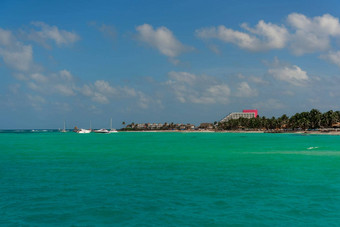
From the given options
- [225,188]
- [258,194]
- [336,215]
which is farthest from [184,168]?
[336,215]

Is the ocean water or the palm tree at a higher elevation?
the palm tree

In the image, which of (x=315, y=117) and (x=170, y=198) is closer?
(x=170, y=198)

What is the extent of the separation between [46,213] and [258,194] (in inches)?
477

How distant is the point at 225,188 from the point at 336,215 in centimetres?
717

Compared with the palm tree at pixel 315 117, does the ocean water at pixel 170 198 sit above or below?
below

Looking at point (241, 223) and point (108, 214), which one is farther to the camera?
point (108, 214)

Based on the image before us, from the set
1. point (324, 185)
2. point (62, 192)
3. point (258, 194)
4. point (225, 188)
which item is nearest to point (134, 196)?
point (62, 192)

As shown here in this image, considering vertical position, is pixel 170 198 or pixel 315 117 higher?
pixel 315 117

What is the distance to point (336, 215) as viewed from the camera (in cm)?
1531

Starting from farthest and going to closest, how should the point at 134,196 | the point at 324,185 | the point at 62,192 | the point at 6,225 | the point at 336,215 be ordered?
the point at 324,185 < the point at 62,192 < the point at 134,196 < the point at 336,215 < the point at 6,225

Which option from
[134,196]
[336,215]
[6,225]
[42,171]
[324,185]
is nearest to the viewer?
[6,225]

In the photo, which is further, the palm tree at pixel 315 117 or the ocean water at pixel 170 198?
the palm tree at pixel 315 117

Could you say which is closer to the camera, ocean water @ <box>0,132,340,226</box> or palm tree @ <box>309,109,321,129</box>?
ocean water @ <box>0,132,340,226</box>

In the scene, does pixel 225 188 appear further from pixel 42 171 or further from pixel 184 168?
pixel 42 171
